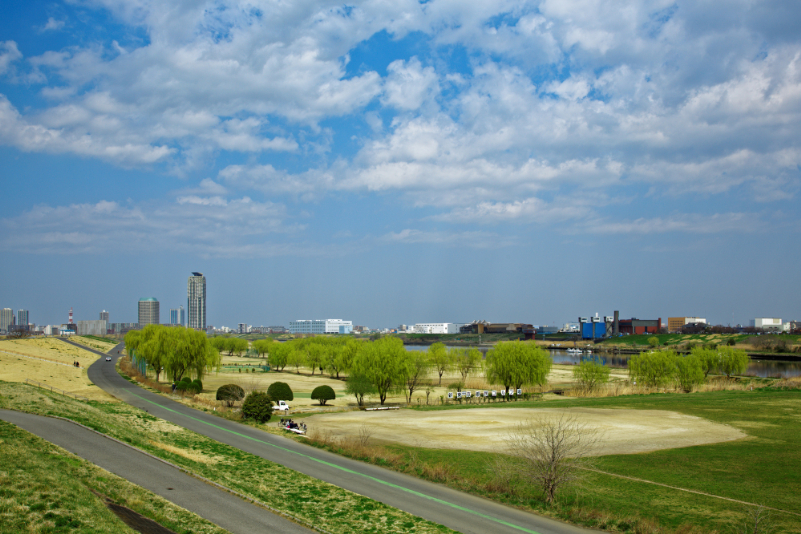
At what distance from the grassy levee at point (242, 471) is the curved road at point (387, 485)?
89cm

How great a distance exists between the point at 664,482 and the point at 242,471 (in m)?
17.2

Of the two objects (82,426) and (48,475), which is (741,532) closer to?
(48,475)

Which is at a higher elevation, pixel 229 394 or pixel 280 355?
pixel 229 394

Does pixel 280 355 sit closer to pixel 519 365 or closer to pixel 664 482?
pixel 519 365

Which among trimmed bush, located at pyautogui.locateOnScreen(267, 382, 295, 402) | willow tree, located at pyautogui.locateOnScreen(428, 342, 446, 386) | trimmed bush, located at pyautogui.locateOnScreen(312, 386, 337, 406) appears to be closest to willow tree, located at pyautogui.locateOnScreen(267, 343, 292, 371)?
willow tree, located at pyautogui.locateOnScreen(428, 342, 446, 386)

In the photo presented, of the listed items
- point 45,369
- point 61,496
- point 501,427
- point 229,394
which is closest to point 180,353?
point 229,394

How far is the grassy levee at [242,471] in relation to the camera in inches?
616

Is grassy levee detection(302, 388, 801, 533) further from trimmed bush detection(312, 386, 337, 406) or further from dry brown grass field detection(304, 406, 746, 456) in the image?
trimmed bush detection(312, 386, 337, 406)

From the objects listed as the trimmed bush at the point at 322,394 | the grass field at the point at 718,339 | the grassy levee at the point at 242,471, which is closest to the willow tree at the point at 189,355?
the trimmed bush at the point at 322,394

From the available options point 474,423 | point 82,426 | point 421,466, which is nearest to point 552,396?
point 474,423

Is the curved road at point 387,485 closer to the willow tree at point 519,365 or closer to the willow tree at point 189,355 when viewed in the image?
the willow tree at point 189,355

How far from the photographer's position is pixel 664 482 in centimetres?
2166

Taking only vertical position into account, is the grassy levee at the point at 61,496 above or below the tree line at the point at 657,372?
above

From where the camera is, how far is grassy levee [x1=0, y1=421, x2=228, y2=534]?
11.1 metres
